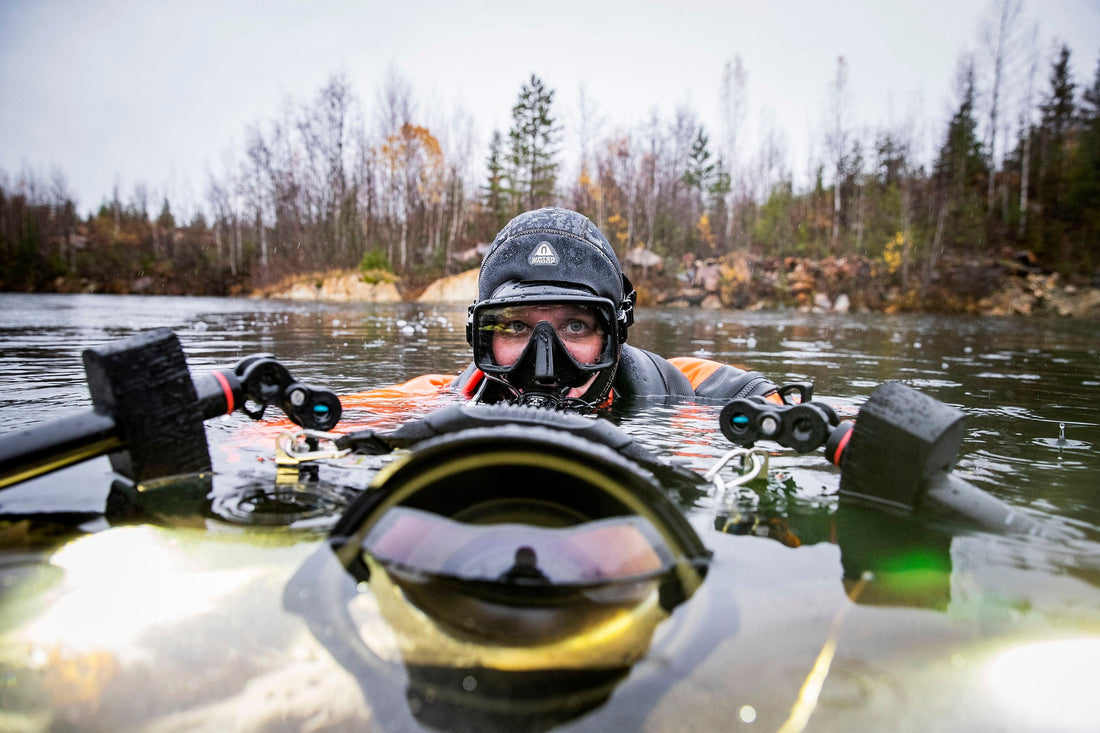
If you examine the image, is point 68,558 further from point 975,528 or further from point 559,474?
point 975,528

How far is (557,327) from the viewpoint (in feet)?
11.1

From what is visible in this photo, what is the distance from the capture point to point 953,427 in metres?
1.67

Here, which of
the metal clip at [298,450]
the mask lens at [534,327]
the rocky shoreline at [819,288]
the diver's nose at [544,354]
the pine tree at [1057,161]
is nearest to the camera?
the metal clip at [298,450]

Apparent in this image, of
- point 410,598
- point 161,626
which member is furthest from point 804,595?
point 161,626

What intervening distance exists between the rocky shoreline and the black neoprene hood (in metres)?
28.4

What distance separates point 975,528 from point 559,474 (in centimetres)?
128

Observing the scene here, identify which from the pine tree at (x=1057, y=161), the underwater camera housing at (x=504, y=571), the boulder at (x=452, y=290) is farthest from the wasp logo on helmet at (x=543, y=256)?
the pine tree at (x=1057, y=161)

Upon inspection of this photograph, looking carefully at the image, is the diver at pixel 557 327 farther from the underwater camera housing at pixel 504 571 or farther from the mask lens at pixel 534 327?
the underwater camera housing at pixel 504 571

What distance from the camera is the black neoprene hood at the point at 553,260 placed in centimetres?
354

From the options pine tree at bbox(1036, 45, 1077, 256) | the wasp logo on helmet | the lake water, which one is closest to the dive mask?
the wasp logo on helmet

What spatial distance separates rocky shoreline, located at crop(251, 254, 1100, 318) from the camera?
91.7 ft

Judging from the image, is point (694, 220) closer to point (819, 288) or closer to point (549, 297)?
point (819, 288)

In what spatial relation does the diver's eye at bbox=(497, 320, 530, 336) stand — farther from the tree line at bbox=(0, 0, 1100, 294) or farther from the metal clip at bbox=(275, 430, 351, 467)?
the tree line at bbox=(0, 0, 1100, 294)

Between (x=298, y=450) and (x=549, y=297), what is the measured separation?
1378 millimetres
